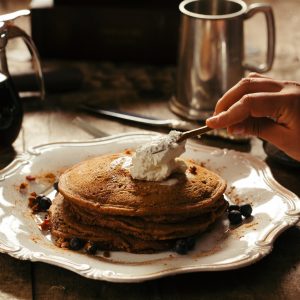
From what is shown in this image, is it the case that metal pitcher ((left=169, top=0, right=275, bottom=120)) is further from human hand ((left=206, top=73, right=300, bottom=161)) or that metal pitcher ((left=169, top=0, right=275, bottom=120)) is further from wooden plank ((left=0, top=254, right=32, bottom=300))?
wooden plank ((left=0, top=254, right=32, bottom=300))

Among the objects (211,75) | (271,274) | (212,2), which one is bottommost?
(271,274)

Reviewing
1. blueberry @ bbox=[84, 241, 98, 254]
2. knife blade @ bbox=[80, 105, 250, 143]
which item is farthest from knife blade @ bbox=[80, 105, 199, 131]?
blueberry @ bbox=[84, 241, 98, 254]

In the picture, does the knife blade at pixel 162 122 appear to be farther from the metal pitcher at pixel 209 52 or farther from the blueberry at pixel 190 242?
the blueberry at pixel 190 242

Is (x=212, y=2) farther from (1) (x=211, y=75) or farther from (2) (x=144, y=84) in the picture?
(2) (x=144, y=84)

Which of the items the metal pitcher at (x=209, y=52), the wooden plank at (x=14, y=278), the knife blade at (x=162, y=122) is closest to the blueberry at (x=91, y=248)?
the wooden plank at (x=14, y=278)

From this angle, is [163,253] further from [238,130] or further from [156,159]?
[238,130]

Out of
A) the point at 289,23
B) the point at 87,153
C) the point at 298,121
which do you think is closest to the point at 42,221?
the point at 87,153

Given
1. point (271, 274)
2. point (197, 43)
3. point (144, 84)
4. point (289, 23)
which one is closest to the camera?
point (271, 274)
